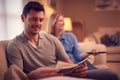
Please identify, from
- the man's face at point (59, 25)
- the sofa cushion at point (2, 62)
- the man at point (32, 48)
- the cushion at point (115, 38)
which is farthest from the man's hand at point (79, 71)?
the cushion at point (115, 38)

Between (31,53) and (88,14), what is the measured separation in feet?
15.8

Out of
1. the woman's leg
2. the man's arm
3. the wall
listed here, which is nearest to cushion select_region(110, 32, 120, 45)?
the wall

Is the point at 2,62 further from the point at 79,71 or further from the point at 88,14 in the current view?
the point at 88,14

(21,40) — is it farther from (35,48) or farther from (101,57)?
(101,57)

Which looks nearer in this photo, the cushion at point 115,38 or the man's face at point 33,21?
the man's face at point 33,21

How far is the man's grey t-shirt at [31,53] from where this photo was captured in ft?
5.77

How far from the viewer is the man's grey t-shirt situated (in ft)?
5.77

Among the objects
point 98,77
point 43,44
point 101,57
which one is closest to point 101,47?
point 101,57

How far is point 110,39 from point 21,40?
3590 millimetres

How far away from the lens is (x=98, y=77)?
81.1 inches

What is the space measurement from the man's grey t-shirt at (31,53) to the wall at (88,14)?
453cm

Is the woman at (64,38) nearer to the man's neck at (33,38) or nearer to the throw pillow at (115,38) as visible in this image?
the man's neck at (33,38)

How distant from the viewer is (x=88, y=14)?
649 cm

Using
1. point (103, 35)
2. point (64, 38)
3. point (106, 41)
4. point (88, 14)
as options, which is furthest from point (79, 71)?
point (88, 14)
